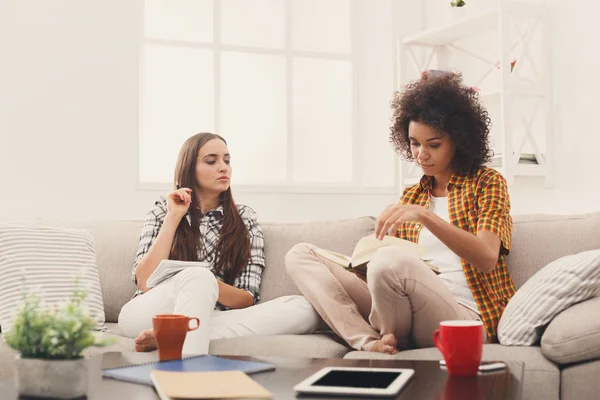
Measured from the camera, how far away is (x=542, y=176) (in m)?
3.55

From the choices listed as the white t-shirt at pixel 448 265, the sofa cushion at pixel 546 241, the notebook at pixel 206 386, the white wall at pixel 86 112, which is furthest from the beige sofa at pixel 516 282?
the white wall at pixel 86 112

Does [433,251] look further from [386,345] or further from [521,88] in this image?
[521,88]

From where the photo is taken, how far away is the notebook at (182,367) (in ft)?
4.29

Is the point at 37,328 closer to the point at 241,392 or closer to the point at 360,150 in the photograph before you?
the point at 241,392

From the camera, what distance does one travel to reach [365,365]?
1.44 meters

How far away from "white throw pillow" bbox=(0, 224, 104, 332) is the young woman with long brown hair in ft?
0.54

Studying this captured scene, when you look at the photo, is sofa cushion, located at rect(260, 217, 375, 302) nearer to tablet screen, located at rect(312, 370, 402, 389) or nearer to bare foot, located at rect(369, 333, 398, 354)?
bare foot, located at rect(369, 333, 398, 354)

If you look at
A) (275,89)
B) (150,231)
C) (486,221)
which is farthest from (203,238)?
(275,89)

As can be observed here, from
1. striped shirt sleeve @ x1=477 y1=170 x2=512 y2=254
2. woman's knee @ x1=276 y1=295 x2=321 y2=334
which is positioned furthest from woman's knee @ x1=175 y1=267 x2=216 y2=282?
striped shirt sleeve @ x1=477 y1=170 x2=512 y2=254

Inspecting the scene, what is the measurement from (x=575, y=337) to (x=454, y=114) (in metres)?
0.85

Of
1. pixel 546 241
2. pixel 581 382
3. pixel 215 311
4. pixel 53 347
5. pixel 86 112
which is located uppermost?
pixel 86 112

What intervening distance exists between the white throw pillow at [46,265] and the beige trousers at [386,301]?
75 cm

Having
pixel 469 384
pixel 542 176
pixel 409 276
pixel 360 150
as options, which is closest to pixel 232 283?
pixel 409 276

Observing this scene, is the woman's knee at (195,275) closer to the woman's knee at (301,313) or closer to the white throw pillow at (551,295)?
the woman's knee at (301,313)
